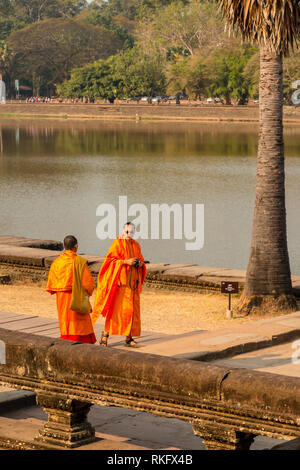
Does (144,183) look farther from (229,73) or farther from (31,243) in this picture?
(229,73)

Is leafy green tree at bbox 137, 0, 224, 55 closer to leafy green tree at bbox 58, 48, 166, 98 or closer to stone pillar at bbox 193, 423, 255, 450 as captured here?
leafy green tree at bbox 58, 48, 166, 98

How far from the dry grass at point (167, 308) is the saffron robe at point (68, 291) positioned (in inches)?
126

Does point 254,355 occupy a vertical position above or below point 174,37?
below

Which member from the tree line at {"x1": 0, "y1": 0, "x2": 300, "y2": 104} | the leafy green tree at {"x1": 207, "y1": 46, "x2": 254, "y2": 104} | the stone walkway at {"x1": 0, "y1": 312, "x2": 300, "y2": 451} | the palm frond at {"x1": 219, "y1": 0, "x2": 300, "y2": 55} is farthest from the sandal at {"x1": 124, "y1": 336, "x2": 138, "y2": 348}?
the leafy green tree at {"x1": 207, "y1": 46, "x2": 254, "y2": 104}

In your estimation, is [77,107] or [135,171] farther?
[77,107]

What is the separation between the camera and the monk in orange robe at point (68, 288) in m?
8.95

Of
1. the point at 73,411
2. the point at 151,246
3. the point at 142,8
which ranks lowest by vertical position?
the point at 151,246

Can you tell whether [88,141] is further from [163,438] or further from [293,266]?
[163,438]

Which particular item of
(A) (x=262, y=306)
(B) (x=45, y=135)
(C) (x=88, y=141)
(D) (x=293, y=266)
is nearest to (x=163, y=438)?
(A) (x=262, y=306)

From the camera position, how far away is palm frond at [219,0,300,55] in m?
12.6

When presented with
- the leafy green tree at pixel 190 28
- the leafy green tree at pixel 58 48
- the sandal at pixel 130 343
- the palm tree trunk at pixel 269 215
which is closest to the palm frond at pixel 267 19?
the palm tree trunk at pixel 269 215

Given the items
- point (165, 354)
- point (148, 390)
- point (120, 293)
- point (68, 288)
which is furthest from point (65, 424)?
point (120, 293)

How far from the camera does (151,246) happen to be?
24219mm

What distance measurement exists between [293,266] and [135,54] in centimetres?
9455
